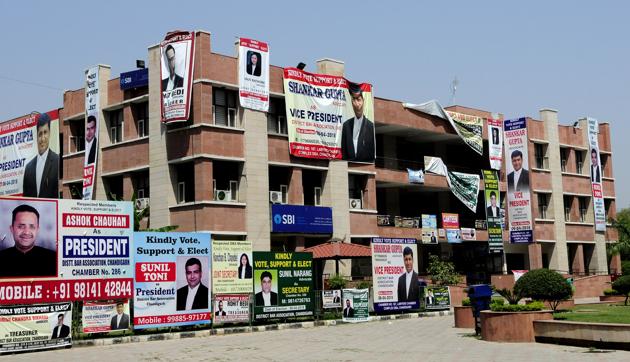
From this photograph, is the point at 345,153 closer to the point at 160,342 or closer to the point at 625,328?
the point at 160,342

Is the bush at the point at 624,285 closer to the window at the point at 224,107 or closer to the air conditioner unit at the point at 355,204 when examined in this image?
the air conditioner unit at the point at 355,204

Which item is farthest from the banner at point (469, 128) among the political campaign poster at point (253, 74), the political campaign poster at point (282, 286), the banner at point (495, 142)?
the political campaign poster at point (282, 286)

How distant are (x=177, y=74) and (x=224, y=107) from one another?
3.02 m

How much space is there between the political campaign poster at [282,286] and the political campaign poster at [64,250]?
221 inches

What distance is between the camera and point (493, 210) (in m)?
58.1

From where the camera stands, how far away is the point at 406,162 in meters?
56.2

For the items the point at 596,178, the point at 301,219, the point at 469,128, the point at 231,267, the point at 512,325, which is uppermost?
the point at 469,128

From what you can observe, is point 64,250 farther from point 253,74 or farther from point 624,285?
point 624,285

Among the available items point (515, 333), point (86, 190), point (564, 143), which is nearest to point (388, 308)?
point (515, 333)

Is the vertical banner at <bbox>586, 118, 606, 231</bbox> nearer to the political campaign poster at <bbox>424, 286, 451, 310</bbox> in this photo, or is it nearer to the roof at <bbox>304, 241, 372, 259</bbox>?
the political campaign poster at <bbox>424, 286, 451, 310</bbox>

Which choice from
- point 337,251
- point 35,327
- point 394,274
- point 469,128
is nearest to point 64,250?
point 35,327

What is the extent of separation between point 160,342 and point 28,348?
4.06 m

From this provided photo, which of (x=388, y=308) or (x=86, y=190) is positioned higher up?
(x=86, y=190)

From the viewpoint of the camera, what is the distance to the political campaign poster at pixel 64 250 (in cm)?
2319
